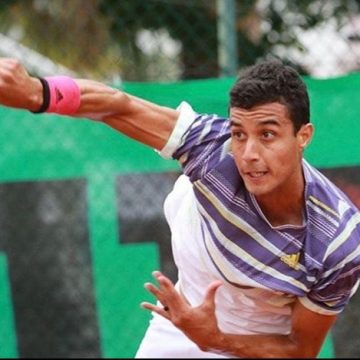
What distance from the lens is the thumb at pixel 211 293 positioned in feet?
11.0

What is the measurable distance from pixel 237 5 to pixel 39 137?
5.21 feet

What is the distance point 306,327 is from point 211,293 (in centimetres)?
68

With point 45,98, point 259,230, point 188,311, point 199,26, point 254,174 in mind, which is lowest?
point 188,311

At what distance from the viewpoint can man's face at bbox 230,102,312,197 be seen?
363 centimetres

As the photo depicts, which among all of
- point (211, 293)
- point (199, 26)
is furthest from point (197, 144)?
point (199, 26)

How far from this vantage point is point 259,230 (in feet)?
12.7

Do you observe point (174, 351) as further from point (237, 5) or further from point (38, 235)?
point (237, 5)

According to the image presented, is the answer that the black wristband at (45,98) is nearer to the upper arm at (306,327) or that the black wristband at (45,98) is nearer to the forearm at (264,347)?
the forearm at (264,347)

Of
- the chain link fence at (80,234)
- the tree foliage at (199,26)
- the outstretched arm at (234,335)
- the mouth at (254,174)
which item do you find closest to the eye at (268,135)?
the mouth at (254,174)

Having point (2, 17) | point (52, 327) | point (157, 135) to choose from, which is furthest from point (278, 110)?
point (2, 17)

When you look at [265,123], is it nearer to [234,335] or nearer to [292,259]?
[292,259]

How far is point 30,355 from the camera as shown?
18.2ft

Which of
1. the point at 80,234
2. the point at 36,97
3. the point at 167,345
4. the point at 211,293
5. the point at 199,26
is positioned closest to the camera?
the point at 211,293

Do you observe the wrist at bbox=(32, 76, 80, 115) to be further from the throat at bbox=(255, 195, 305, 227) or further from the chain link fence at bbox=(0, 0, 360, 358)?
the chain link fence at bbox=(0, 0, 360, 358)
